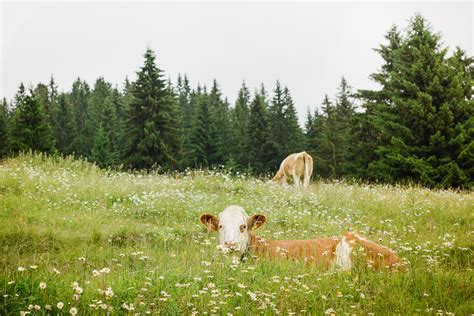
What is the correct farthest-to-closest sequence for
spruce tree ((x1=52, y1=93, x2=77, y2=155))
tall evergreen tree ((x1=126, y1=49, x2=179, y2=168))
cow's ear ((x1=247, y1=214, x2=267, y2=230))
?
1. spruce tree ((x1=52, y1=93, x2=77, y2=155))
2. tall evergreen tree ((x1=126, y1=49, x2=179, y2=168))
3. cow's ear ((x1=247, y1=214, x2=267, y2=230))

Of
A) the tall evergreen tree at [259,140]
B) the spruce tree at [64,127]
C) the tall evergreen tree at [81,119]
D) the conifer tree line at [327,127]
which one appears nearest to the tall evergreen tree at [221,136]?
the conifer tree line at [327,127]

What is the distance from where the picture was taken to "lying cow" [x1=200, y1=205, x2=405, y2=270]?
5.75 metres

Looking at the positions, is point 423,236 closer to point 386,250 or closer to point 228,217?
point 386,250

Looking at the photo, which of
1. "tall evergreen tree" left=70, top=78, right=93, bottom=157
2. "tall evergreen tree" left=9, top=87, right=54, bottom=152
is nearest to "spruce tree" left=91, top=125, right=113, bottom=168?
"tall evergreen tree" left=70, top=78, right=93, bottom=157

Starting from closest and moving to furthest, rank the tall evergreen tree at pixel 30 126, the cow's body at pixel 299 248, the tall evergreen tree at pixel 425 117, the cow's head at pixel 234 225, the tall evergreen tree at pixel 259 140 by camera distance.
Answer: the cow's body at pixel 299 248 < the cow's head at pixel 234 225 < the tall evergreen tree at pixel 425 117 < the tall evergreen tree at pixel 30 126 < the tall evergreen tree at pixel 259 140

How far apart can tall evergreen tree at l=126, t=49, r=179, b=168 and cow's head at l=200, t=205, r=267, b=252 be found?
93.3 feet

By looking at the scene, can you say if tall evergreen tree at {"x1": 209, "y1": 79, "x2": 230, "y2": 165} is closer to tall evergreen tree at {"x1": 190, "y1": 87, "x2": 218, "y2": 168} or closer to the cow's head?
tall evergreen tree at {"x1": 190, "y1": 87, "x2": 218, "y2": 168}

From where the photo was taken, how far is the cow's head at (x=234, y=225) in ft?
20.9

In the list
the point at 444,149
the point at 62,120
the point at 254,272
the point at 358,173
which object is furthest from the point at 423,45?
the point at 62,120

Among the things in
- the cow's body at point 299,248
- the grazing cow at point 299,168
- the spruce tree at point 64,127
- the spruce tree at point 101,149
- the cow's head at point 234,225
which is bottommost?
the cow's body at point 299,248

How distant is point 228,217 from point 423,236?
4272 mm

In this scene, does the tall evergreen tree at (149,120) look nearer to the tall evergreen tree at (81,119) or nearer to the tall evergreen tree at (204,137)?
the tall evergreen tree at (204,137)

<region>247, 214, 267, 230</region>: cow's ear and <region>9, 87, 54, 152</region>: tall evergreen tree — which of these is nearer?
<region>247, 214, 267, 230</region>: cow's ear

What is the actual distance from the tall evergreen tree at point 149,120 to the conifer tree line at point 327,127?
0.09 m
